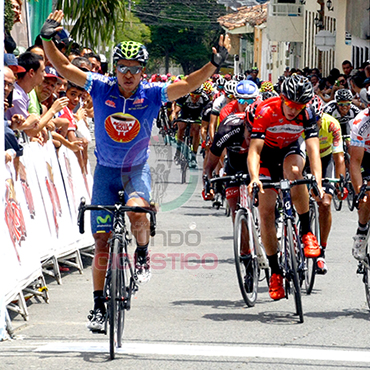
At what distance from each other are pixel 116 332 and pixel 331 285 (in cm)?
352

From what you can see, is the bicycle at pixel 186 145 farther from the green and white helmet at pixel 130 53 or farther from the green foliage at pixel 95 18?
the green and white helmet at pixel 130 53

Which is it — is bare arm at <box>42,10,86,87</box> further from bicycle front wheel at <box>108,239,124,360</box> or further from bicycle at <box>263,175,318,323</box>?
bicycle at <box>263,175,318,323</box>

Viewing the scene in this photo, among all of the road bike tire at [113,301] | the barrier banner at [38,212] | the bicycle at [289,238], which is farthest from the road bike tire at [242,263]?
the road bike tire at [113,301]

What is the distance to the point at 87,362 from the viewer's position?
6207 millimetres

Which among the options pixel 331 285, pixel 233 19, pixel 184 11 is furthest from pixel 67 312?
pixel 184 11

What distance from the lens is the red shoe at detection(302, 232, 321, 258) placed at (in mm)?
7968

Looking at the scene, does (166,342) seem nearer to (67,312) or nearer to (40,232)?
(67,312)

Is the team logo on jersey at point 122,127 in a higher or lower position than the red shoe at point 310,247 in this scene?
higher

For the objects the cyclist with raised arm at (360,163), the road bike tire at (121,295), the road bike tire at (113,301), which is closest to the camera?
the road bike tire at (113,301)

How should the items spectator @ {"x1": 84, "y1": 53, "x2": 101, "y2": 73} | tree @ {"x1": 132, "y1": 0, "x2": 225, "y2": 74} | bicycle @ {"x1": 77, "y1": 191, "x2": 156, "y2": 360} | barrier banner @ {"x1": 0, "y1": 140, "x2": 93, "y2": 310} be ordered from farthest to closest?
tree @ {"x1": 132, "y1": 0, "x2": 225, "y2": 74}
spectator @ {"x1": 84, "y1": 53, "x2": 101, "y2": 73}
barrier banner @ {"x1": 0, "y1": 140, "x2": 93, "y2": 310}
bicycle @ {"x1": 77, "y1": 191, "x2": 156, "y2": 360}

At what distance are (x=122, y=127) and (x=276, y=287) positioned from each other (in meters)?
2.14

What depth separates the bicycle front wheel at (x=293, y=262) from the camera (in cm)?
750

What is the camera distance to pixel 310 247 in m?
8.03

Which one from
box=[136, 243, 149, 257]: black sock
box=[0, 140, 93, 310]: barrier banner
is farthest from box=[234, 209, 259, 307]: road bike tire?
box=[0, 140, 93, 310]: barrier banner
